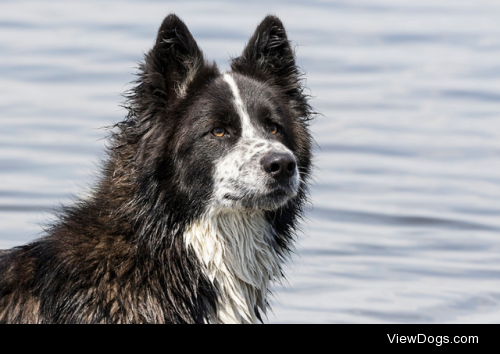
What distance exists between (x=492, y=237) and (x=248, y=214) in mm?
5659

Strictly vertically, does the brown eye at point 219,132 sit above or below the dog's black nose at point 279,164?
above

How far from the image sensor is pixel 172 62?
7.02 meters

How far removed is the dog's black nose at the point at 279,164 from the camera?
21.8 ft

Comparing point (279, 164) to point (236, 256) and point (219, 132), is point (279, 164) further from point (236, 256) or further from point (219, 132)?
point (236, 256)

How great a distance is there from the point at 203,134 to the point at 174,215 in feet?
2.06

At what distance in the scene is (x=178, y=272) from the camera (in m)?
6.82

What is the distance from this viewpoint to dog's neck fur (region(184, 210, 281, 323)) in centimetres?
688

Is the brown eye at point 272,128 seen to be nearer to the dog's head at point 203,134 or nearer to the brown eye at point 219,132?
the dog's head at point 203,134

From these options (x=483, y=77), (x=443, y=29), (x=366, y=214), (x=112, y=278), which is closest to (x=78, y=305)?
(x=112, y=278)

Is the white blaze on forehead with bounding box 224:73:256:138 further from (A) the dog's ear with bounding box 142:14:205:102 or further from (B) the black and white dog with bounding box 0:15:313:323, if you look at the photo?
(A) the dog's ear with bounding box 142:14:205:102

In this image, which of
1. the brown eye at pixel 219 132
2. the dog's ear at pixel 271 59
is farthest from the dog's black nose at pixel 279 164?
the dog's ear at pixel 271 59

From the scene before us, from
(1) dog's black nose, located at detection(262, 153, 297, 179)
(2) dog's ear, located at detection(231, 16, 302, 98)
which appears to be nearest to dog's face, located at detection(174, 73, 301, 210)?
(1) dog's black nose, located at detection(262, 153, 297, 179)

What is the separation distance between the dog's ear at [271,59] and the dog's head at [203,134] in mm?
314
